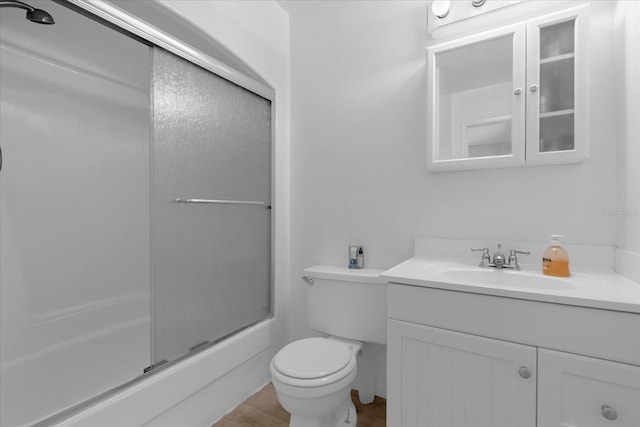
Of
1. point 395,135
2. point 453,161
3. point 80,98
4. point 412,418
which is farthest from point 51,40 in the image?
point 412,418

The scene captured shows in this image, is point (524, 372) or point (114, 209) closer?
point (524, 372)

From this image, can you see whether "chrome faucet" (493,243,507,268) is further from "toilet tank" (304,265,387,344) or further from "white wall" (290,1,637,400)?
"toilet tank" (304,265,387,344)

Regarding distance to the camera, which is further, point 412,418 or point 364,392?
point 364,392

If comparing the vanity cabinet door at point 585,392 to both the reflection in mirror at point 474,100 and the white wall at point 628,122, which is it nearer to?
the white wall at point 628,122

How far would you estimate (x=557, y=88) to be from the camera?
4.17ft

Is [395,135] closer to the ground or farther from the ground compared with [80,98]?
closer to the ground

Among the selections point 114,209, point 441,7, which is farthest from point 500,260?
point 114,209

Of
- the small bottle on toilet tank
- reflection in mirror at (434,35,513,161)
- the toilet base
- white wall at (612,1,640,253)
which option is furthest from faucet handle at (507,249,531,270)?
the toilet base

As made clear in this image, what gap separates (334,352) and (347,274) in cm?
40

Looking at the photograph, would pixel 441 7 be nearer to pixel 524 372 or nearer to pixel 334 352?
pixel 524 372

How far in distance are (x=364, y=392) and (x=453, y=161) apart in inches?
52.6

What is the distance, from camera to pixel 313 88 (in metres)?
2.01

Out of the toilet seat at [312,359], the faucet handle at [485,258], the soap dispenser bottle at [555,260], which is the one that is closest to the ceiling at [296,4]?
the faucet handle at [485,258]

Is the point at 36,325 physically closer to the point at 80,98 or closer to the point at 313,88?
the point at 80,98
